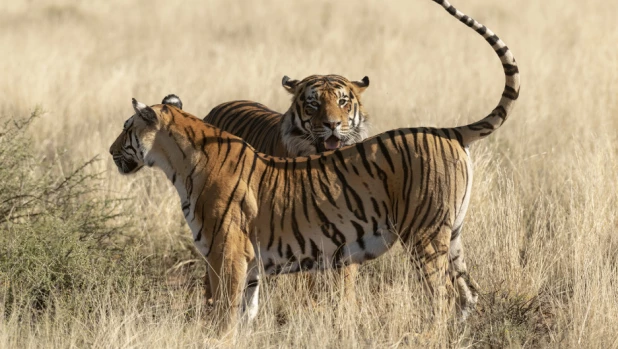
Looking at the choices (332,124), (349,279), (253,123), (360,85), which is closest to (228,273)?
(349,279)

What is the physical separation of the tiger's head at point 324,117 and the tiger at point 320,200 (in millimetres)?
1052

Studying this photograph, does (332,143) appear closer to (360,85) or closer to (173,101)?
(360,85)

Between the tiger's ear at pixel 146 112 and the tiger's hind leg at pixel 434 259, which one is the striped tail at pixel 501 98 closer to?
the tiger's hind leg at pixel 434 259

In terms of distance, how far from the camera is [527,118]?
402 inches

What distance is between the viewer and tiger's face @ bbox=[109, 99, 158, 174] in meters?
5.30

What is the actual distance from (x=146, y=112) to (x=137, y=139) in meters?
0.19

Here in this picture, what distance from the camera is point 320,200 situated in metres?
5.21

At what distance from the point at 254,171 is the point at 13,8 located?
51.1ft

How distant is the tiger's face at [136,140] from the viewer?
5.30 meters

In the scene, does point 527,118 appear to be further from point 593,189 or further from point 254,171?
point 254,171

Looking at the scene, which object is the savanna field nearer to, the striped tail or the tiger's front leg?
the tiger's front leg

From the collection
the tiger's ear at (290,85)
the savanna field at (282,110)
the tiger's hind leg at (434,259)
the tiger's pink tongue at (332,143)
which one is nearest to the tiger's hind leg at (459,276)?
the savanna field at (282,110)

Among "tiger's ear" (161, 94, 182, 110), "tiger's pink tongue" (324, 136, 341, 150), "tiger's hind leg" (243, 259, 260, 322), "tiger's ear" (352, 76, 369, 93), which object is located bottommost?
"tiger's hind leg" (243, 259, 260, 322)

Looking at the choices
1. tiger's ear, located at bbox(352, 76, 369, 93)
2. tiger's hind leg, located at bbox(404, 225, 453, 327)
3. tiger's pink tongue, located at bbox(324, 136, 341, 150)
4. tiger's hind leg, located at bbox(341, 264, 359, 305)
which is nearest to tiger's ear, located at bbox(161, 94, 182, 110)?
tiger's pink tongue, located at bbox(324, 136, 341, 150)
